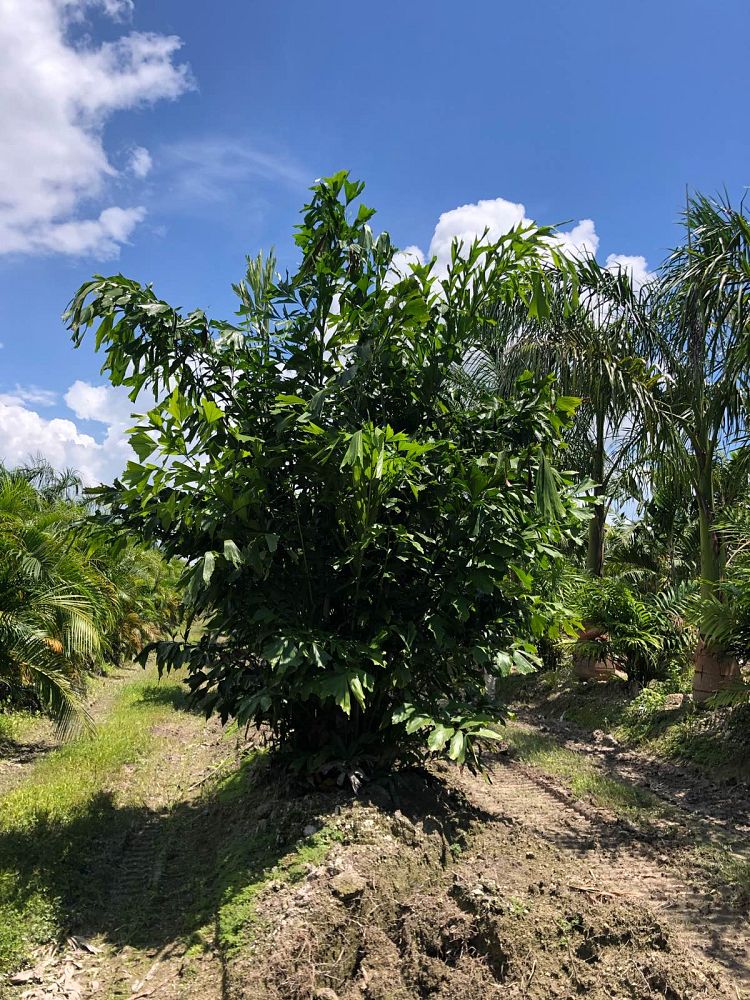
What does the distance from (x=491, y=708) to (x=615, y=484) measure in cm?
910

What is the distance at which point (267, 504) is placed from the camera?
496cm

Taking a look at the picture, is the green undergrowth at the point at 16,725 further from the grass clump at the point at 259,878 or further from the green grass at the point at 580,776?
the green grass at the point at 580,776

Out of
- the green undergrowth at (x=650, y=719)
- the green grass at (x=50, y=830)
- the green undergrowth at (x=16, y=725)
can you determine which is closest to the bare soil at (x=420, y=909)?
the green grass at (x=50, y=830)

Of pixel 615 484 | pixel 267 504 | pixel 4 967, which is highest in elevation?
pixel 615 484

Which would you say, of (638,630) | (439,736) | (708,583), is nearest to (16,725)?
(439,736)

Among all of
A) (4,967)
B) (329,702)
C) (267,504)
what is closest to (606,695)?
(329,702)

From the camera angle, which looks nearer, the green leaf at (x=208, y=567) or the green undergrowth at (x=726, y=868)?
the green leaf at (x=208, y=567)

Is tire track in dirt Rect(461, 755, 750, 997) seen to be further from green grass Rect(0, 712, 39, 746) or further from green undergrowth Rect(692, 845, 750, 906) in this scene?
green grass Rect(0, 712, 39, 746)

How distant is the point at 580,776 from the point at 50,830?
4739mm

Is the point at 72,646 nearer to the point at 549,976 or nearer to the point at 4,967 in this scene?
the point at 4,967

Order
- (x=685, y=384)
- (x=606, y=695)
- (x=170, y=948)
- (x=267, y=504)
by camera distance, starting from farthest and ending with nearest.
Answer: (x=606, y=695), (x=685, y=384), (x=267, y=504), (x=170, y=948)

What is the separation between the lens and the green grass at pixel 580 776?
5914 mm

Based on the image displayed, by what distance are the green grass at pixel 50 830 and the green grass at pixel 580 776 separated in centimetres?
418

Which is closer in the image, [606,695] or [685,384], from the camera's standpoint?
[685,384]
